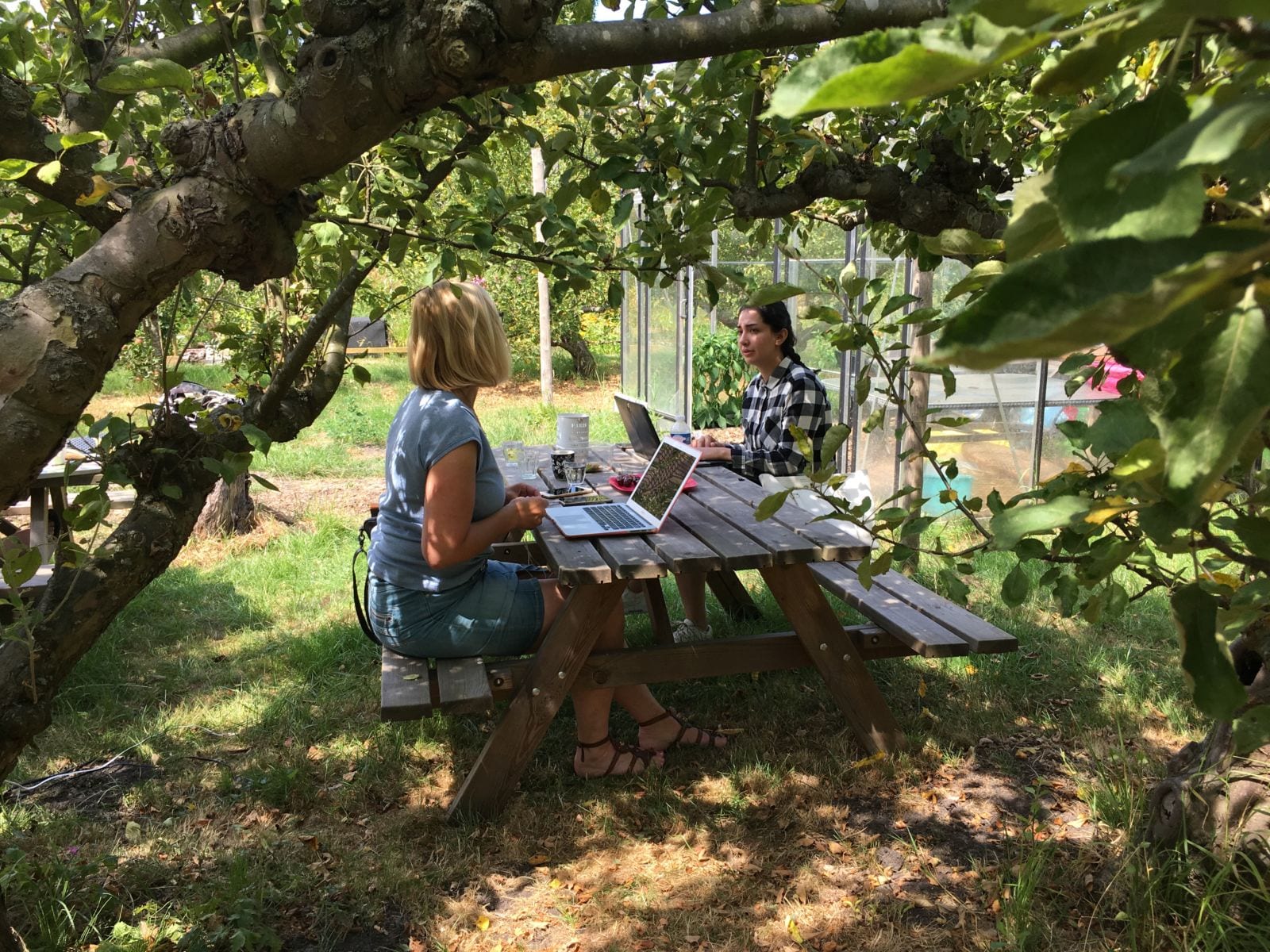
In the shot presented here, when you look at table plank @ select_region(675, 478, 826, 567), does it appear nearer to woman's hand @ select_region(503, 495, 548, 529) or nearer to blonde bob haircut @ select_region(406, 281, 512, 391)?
woman's hand @ select_region(503, 495, 548, 529)

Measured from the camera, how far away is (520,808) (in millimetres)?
3234

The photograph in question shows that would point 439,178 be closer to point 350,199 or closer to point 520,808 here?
point 350,199

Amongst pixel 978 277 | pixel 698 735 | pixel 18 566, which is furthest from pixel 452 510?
pixel 978 277

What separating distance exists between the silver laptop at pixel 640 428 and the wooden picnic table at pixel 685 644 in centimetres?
135

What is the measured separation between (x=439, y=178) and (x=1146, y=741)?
119 inches

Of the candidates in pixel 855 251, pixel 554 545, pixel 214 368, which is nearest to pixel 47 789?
pixel 554 545

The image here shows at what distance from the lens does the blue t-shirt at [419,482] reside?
122 inches

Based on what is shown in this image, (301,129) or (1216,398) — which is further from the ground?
(301,129)

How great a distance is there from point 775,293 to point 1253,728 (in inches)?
30.3

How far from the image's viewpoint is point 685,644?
3.37m

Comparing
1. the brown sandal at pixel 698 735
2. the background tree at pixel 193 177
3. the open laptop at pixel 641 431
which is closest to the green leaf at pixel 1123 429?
the background tree at pixel 193 177

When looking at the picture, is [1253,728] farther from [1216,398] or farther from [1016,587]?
[1216,398]

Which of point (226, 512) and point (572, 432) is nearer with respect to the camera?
point (572, 432)

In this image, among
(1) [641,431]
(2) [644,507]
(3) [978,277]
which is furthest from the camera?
(1) [641,431]
